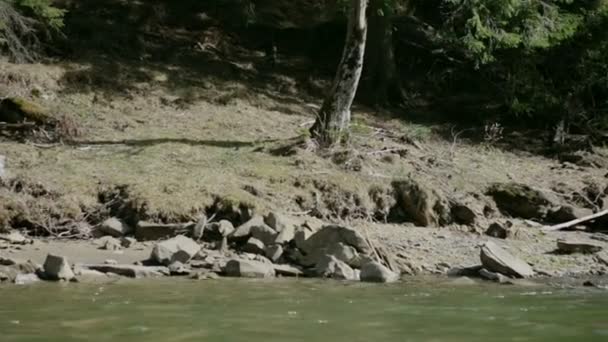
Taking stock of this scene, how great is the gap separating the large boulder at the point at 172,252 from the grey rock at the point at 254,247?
2.32ft

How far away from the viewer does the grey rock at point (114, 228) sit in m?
11.9

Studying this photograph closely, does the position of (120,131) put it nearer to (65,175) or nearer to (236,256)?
(65,175)

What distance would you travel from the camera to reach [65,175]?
1299 cm

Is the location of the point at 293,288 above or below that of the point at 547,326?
below

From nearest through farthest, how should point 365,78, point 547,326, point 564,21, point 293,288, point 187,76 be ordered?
point 547,326, point 293,288, point 564,21, point 187,76, point 365,78

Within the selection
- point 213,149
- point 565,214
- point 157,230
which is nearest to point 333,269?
point 157,230

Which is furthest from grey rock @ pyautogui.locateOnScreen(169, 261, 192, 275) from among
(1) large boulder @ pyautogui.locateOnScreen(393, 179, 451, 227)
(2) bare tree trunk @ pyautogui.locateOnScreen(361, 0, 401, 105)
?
(2) bare tree trunk @ pyautogui.locateOnScreen(361, 0, 401, 105)

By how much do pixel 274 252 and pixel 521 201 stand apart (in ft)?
17.0

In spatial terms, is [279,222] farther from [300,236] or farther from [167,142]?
[167,142]

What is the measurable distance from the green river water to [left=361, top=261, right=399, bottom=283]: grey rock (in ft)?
1.16

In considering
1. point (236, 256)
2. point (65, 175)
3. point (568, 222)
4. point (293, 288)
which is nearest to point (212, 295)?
point (293, 288)

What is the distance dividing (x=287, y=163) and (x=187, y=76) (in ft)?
19.4

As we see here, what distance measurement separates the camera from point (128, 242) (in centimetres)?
1161

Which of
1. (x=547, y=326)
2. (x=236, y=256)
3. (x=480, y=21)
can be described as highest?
(x=480, y=21)
